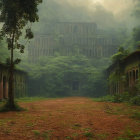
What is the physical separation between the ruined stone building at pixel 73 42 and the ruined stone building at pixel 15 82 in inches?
641

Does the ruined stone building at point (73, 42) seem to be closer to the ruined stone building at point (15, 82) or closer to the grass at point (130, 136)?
the ruined stone building at point (15, 82)

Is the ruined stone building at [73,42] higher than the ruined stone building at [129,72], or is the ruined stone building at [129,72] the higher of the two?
the ruined stone building at [73,42]

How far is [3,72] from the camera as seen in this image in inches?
910

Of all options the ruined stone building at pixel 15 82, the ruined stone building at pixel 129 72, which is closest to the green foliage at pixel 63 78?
the ruined stone building at pixel 15 82

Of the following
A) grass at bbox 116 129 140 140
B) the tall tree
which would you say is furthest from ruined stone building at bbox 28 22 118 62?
grass at bbox 116 129 140 140

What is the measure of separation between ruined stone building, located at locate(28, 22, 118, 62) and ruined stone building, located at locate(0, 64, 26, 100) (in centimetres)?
1627

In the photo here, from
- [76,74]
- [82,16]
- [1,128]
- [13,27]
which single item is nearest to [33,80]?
[76,74]

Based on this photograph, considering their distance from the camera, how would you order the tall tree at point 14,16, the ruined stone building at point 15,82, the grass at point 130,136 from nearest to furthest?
1. the grass at point 130,136
2. the tall tree at point 14,16
3. the ruined stone building at point 15,82

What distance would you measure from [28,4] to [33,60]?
37362 mm

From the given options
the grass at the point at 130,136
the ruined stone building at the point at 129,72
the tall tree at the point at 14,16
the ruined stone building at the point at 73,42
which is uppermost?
the ruined stone building at the point at 73,42

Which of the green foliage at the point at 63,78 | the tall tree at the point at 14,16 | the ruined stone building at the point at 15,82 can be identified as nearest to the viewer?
the tall tree at the point at 14,16

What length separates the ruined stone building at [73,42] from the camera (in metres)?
48.4

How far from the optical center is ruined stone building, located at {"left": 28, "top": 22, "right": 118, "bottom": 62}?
159ft

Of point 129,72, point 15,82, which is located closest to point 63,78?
point 15,82
